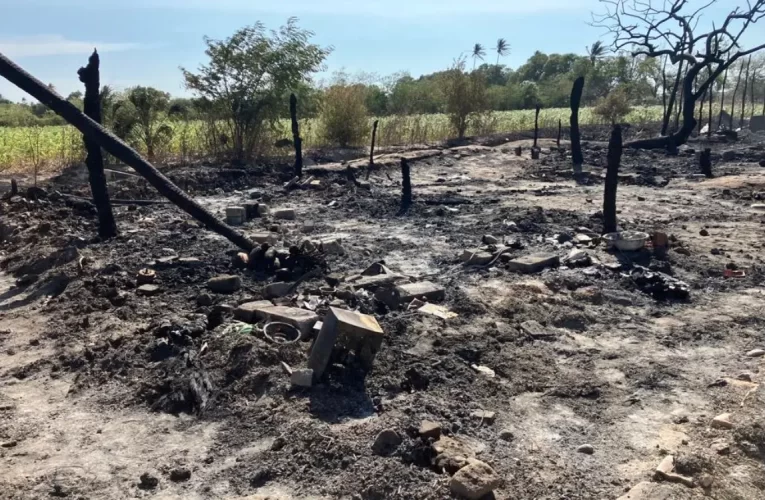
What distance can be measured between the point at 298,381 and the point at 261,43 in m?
15.3

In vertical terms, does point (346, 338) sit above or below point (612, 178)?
below

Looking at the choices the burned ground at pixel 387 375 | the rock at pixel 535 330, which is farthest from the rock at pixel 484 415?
the rock at pixel 535 330

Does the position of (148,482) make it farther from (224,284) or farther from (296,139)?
(296,139)

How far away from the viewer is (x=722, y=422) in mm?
4188

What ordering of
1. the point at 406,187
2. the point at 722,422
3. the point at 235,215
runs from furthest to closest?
1. the point at 406,187
2. the point at 235,215
3. the point at 722,422

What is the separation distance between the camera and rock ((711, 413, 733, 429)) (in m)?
4.16

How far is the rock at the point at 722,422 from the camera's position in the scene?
4164 millimetres

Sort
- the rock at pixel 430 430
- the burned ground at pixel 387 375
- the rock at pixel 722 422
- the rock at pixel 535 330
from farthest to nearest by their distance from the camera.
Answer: the rock at pixel 535 330 < the rock at pixel 722 422 < the rock at pixel 430 430 < the burned ground at pixel 387 375

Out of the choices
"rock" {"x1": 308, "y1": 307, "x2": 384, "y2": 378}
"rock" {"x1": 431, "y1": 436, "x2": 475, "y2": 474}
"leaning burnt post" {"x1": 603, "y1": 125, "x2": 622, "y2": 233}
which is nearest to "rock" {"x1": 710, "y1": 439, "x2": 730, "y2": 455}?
"rock" {"x1": 431, "y1": 436, "x2": 475, "y2": 474}

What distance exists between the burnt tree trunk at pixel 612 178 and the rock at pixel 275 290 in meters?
4.79

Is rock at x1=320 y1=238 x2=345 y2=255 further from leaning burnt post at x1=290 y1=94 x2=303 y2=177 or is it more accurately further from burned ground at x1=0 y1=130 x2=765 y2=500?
leaning burnt post at x1=290 y1=94 x2=303 y2=177

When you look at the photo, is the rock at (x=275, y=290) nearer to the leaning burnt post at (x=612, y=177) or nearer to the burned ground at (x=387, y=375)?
the burned ground at (x=387, y=375)

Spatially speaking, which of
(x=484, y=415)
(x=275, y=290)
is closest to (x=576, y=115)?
(x=275, y=290)

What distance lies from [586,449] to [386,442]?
1.22 m
